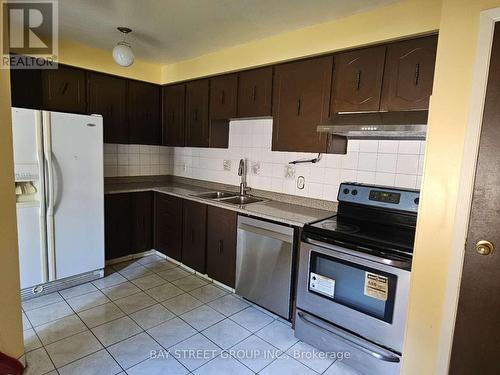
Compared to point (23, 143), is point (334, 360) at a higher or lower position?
lower

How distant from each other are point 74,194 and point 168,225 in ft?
3.44

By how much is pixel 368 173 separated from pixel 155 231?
8.31 feet

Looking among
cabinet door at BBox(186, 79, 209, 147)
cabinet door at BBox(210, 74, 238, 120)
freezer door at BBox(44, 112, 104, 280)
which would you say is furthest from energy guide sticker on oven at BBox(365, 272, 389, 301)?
freezer door at BBox(44, 112, 104, 280)

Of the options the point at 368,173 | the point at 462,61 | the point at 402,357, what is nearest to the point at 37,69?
the point at 368,173

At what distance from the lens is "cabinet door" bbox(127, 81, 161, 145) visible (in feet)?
11.6

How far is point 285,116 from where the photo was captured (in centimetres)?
256

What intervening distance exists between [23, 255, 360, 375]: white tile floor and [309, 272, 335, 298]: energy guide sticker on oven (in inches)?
17.6

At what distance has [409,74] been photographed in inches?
74.4

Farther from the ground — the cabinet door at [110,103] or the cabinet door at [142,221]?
the cabinet door at [110,103]

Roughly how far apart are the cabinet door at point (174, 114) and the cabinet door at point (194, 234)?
92cm

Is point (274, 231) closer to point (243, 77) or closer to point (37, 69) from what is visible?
point (243, 77)

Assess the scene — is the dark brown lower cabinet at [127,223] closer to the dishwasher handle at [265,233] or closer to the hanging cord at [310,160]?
the dishwasher handle at [265,233]

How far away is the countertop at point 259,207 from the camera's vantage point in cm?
230

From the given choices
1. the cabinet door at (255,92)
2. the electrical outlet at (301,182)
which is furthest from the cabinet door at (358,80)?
the electrical outlet at (301,182)
